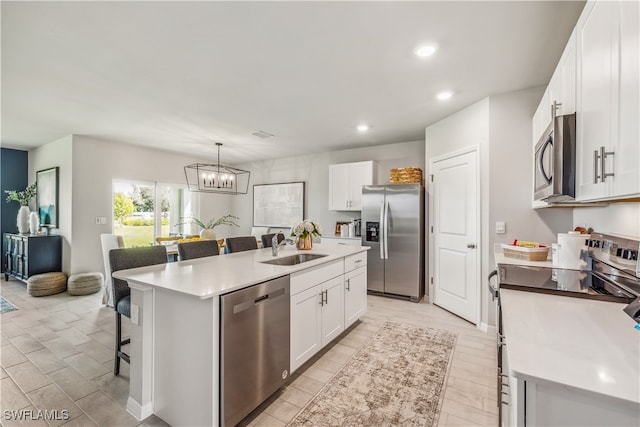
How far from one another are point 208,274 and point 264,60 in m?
1.77

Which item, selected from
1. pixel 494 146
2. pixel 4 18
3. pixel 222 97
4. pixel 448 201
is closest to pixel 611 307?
pixel 494 146

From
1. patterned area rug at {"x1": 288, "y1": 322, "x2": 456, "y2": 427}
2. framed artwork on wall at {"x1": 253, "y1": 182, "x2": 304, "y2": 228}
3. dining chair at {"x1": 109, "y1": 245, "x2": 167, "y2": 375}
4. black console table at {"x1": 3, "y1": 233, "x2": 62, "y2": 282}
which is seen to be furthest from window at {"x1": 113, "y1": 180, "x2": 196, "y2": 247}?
patterned area rug at {"x1": 288, "y1": 322, "x2": 456, "y2": 427}

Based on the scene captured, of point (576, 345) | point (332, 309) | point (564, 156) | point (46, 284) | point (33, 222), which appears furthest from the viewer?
point (33, 222)

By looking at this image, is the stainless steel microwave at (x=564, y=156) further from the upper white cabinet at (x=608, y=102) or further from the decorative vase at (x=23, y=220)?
the decorative vase at (x=23, y=220)

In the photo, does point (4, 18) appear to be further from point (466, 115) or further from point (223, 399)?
point (466, 115)

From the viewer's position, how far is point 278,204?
21.0 feet

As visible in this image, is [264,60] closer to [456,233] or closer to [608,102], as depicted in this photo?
[608,102]

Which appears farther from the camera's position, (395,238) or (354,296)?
(395,238)

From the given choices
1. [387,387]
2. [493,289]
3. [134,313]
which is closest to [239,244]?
[134,313]

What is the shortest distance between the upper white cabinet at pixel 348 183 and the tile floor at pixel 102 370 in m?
2.14

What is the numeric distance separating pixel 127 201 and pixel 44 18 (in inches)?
158

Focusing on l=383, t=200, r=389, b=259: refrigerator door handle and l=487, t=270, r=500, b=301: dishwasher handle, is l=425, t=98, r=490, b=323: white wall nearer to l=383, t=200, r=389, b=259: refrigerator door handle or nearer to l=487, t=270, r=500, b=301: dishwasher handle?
l=383, t=200, r=389, b=259: refrigerator door handle

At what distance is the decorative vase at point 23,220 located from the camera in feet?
16.0

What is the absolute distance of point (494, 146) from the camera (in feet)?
10.00
